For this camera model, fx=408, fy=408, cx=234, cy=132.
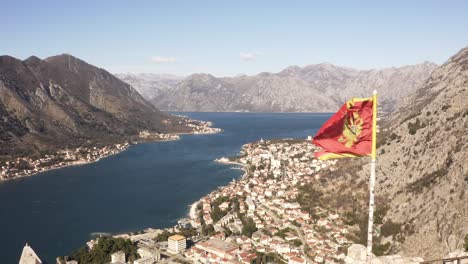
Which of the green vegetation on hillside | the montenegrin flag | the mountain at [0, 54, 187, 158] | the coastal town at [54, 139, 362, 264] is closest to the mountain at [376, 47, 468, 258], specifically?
the coastal town at [54, 139, 362, 264]

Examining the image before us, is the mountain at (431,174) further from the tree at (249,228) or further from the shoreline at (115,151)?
the shoreline at (115,151)

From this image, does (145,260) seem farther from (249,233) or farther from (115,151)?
(115,151)

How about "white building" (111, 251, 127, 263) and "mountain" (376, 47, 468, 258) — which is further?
"white building" (111, 251, 127, 263)

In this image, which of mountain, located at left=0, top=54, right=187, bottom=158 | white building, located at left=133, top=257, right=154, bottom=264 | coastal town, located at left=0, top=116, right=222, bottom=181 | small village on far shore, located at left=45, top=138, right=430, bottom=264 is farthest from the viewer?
mountain, located at left=0, top=54, right=187, bottom=158

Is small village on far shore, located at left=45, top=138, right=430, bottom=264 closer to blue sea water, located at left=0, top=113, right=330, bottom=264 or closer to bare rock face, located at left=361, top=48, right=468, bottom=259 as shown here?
blue sea water, located at left=0, top=113, right=330, bottom=264

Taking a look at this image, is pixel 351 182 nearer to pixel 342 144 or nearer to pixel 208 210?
pixel 208 210

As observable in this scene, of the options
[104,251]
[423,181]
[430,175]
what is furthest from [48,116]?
[430,175]

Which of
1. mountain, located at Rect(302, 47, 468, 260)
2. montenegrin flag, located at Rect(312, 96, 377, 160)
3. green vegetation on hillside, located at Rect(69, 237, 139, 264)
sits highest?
montenegrin flag, located at Rect(312, 96, 377, 160)
